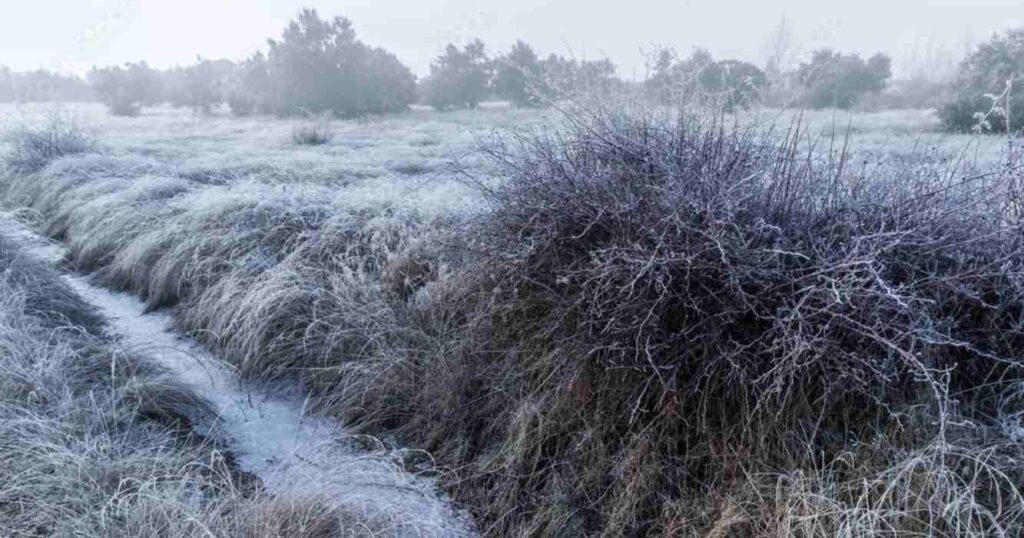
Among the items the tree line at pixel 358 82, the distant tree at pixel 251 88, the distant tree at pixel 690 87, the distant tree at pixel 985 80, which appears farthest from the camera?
the distant tree at pixel 251 88

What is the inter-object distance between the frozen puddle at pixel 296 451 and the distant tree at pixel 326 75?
762 inches

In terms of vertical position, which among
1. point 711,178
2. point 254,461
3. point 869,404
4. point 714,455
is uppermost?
point 711,178

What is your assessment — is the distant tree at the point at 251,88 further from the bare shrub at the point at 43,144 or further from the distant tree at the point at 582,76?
the distant tree at the point at 582,76

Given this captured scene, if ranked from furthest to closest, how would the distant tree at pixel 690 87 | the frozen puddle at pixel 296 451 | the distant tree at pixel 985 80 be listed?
the distant tree at pixel 985 80 < the distant tree at pixel 690 87 < the frozen puddle at pixel 296 451

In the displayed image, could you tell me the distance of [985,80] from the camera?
12414 mm

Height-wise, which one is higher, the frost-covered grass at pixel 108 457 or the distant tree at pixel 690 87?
the distant tree at pixel 690 87

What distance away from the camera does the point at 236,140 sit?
49.8 feet

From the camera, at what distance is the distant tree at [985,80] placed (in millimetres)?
10672

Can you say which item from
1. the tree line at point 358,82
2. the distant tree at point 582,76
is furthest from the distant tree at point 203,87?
the distant tree at point 582,76

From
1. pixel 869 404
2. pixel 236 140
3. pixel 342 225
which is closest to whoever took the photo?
pixel 869 404

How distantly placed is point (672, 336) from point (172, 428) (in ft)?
8.04

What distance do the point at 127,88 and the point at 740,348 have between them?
30971 millimetres

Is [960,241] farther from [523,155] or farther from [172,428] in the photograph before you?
[172,428]

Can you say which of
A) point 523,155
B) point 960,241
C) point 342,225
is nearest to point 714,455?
point 960,241
